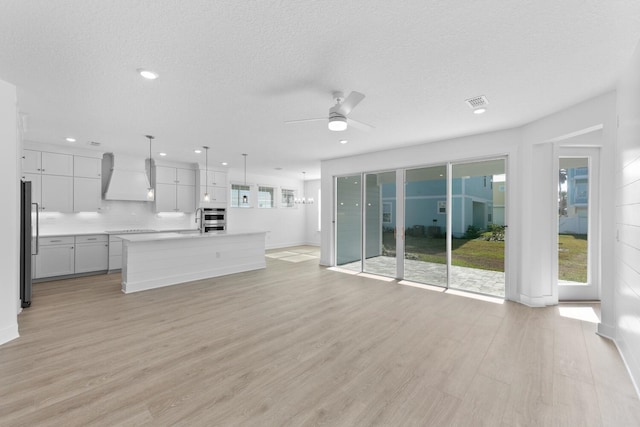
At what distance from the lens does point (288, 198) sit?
10.9m

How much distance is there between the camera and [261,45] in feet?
7.50

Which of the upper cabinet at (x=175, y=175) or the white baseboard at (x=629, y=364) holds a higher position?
the upper cabinet at (x=175, y=175)

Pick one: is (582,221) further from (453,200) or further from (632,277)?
(632,277)

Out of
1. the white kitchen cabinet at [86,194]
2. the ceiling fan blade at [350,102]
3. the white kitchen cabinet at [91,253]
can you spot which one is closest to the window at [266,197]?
the white kitchen cabinet at [86,194]

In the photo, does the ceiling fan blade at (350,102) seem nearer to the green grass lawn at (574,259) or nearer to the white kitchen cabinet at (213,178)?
the green grass lawn at (574,259)

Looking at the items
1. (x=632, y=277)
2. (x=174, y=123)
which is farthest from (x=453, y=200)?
(x=174, y=123)

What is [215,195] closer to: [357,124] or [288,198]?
[288,198]

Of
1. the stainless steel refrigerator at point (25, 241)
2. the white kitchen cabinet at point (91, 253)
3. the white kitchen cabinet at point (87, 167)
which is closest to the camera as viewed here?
the stainless steel refrigerator at point (25, 241)

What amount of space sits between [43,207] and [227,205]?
403 centimetres

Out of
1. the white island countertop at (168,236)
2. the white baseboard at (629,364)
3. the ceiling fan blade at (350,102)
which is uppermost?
the ceiling fan blade at (350,102)

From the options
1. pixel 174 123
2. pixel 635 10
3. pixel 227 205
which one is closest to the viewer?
pixel 635 10

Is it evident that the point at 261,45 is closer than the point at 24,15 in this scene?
No

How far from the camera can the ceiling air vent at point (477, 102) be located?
10.7 ft

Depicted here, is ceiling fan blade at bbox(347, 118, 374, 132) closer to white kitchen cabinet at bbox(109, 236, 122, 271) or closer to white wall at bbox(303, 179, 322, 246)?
white kitchen cabinet at bbox(109, 236, 122, 271)
